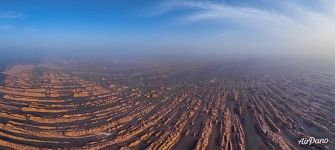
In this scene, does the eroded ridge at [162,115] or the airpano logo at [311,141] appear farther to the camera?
the airpano logo at [311,141]

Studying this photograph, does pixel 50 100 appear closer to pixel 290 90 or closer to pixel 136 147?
pixel 136 147

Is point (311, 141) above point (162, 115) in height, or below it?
below

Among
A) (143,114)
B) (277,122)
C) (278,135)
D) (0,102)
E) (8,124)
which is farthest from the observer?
(0,102)

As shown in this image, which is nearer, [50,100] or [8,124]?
[8,124]

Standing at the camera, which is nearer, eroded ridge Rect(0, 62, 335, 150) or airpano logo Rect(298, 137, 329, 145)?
eroded ridge Rect(0, 62, 335, 150)

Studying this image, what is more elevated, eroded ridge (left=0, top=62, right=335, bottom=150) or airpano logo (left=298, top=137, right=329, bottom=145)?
eroded ridge (left=0, top=62, right=335, bottom=150)

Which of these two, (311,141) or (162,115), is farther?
(162,115)

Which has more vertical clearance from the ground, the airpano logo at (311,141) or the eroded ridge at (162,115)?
the eroded ridge at (162,115)

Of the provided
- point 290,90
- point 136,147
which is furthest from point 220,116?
point 290,90
